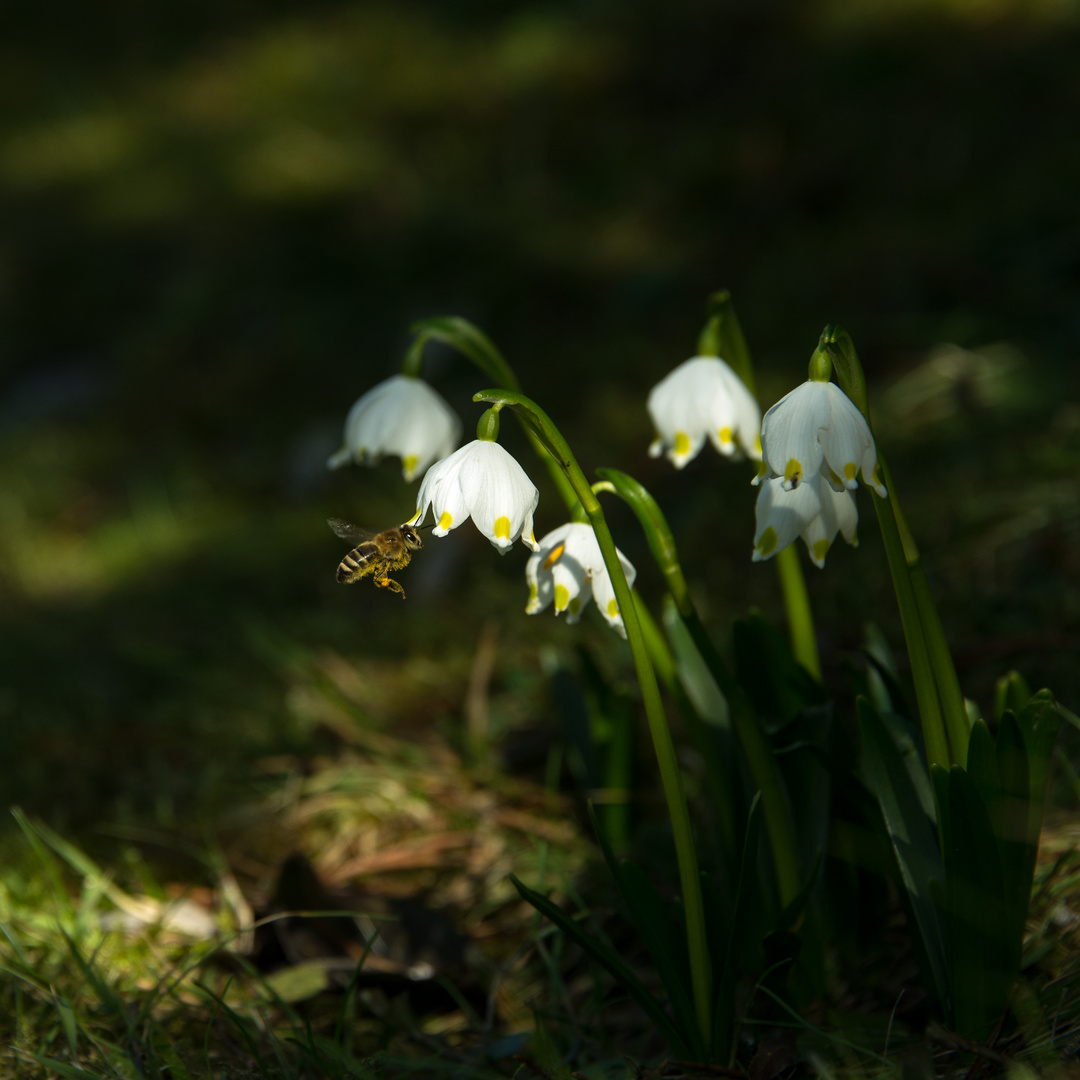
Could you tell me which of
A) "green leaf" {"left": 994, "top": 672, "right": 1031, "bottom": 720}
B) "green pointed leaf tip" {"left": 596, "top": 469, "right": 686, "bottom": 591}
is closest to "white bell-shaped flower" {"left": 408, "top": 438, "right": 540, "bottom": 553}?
"green pointed leaf tip" {"left": 596, "top": 469, "right": 686, "bottom": 591}

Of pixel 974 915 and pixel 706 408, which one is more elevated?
pixel 706 408

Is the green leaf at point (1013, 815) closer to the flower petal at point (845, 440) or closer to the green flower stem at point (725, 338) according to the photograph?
the flower petal at point (845, 440)

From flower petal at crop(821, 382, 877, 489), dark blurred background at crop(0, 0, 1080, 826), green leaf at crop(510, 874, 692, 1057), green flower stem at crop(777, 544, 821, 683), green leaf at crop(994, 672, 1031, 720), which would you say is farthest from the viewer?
dark blurred background at crop(0, 0, 1080, 826)

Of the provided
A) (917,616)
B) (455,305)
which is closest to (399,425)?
(917,616)

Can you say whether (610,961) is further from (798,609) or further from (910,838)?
(798,609)

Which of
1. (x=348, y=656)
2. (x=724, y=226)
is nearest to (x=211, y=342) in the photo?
(x=724, y=226)

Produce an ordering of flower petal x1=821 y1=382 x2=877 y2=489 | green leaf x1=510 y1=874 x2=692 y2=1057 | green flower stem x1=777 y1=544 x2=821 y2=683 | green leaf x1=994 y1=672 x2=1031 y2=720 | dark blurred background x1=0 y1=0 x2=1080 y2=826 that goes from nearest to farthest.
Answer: flower petal x1=821 y1=382 x2=877 y2=489
green leaf x1=510 y1=874 x2=692 y2=1057
green leaf x1=994 y1=672 x2=1031 y2=720
green flower stem x1=777 y1=544 x2=821 y2=683
dark blurred background x1=0 y1=0 x2=1080 y2=826

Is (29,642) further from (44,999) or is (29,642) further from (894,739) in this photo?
(894,739)

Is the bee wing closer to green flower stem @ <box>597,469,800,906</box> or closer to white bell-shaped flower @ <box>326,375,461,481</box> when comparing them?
white bell-shaped flower @ <box>326,375,461,481</box>
